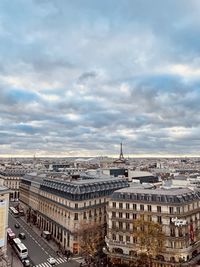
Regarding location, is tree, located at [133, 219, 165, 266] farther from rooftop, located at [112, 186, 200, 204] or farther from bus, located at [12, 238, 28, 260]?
bus, located at [12, 238, 28, 260]

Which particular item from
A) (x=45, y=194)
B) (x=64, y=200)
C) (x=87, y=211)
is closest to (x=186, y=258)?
(x=87, y=211)

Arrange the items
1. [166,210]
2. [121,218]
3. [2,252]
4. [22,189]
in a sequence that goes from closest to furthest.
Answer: [2,252]
[166,210]
[121,218]
[22,189]

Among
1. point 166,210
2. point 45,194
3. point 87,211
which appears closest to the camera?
point 166,210

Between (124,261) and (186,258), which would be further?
(124,261)

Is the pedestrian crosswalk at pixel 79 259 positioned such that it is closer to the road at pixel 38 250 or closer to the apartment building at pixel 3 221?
the road at pixel 38 250

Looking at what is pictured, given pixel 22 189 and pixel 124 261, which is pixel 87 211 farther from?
pixel 22 189

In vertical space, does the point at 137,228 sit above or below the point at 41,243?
above
